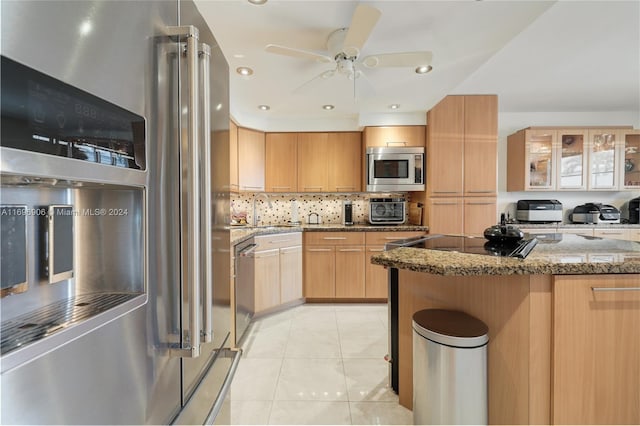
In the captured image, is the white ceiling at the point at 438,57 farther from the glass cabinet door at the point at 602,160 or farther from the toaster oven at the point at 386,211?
the toaster oven at the point at 386,211

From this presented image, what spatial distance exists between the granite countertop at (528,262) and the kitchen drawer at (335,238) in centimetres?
184

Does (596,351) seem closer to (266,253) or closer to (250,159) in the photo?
(266,253)

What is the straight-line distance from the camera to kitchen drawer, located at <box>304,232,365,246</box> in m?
3.28

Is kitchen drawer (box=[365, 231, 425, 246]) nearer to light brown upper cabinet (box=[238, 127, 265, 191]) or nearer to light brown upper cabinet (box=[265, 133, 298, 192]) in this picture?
light brown upper cabinet (box=[265, 133, 298, 192])

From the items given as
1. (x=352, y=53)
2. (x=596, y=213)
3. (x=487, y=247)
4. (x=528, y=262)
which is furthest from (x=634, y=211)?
(x=352, y=53)

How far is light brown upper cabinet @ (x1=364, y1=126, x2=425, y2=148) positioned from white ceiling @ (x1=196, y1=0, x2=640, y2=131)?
0.10m

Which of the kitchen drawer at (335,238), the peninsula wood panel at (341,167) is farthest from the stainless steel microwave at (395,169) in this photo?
the kitchen drawer at (335,238)

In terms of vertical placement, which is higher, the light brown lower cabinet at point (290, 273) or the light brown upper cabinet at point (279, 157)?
the light brown upper cabinet at point (279, 157)

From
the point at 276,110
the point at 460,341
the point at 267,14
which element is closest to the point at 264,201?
the point at 276,110

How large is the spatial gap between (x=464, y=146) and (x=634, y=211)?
2.65m

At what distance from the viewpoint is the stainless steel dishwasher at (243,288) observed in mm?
2158

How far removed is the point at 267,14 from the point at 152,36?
1393 millimetres

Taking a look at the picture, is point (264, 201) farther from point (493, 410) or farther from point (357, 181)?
point (493, 410)

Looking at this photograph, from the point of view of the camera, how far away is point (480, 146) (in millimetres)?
3193
